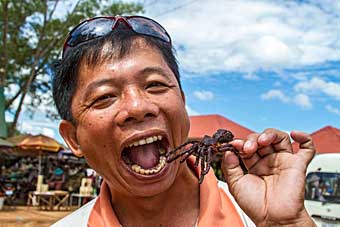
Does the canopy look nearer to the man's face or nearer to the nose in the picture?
the man's face

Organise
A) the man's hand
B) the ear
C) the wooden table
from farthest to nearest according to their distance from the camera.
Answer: the wooden table → the ear → the man's hand

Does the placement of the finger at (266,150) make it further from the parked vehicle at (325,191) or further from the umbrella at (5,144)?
the umbrella at (5,144)

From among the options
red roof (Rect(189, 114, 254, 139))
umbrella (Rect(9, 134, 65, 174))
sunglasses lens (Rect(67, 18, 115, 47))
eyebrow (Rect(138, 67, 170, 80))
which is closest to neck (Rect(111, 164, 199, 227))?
eyebrow (Rect(138, 67, 170, 80))

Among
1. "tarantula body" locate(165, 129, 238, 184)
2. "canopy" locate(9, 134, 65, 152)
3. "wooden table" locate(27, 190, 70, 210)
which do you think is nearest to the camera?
"tarantula body" locate(165, 129, 238, 184)

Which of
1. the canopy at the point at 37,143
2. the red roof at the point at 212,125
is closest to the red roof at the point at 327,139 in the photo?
the red roof at the point at 212,125

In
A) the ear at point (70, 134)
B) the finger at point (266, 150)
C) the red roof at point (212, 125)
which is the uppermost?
the red roof at point (212, 125)

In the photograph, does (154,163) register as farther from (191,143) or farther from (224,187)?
(224,187)

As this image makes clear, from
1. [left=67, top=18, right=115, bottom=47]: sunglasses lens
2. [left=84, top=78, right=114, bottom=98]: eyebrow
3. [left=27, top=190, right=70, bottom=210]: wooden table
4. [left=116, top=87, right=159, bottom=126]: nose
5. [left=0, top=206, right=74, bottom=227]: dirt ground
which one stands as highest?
[left=67, top=18, right=115, bottom=47]: sunglasses lens
